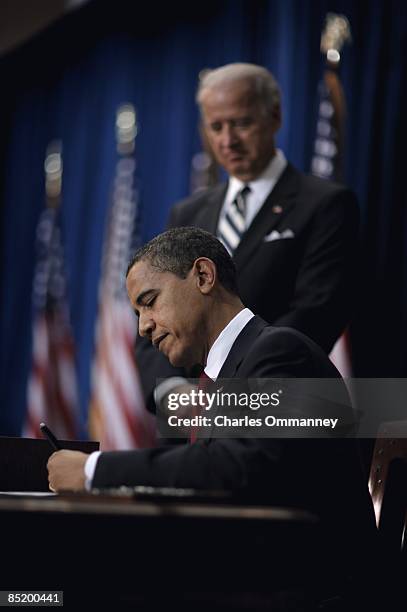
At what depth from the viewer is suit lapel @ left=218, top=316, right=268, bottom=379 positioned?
1959 mm

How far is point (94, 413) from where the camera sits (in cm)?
638

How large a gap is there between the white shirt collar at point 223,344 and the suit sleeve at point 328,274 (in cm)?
91

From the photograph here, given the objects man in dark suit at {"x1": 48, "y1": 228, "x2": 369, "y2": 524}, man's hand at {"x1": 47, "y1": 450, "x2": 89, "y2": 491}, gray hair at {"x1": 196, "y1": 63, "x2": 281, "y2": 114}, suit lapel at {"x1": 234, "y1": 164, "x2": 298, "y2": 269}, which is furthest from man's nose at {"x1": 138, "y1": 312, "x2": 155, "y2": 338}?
gray hair at {"x1": 196, "y1": 63, "x2": 281, "y2": 114}

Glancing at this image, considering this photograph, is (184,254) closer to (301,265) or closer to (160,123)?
(301,265)

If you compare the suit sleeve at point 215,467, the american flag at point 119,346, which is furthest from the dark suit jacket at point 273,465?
the american flag at point 119,346

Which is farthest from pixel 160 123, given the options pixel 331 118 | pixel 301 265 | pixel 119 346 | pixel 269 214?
pixel 301 265

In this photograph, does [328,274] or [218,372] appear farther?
[328,274]

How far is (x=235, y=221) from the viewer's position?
10.9ft

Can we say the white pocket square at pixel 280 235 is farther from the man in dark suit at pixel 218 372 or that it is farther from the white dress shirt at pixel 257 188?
the man in dark suit at pixel 218 372

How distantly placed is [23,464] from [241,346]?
20.8 inches

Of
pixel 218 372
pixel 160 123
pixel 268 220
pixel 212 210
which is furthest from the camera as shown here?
pixel 160 123

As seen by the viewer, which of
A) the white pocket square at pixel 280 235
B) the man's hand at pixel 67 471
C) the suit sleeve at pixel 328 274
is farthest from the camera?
the white pocket square at pixel 280 235

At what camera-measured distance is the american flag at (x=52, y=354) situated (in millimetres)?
6789

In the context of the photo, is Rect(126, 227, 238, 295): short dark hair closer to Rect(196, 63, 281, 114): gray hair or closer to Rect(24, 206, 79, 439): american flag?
Rect(196, 63, 281, 114): gray hair
